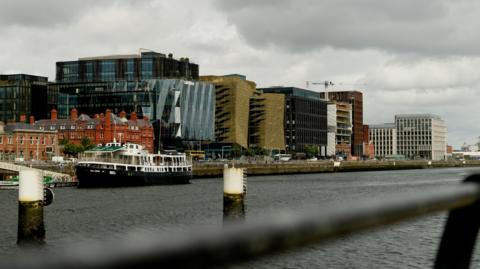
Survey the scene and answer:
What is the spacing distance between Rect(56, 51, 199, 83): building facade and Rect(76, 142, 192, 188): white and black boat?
299 feet

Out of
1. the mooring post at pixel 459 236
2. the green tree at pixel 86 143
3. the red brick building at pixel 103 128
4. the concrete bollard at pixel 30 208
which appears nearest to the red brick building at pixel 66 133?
the red brick building at pixel 103 128

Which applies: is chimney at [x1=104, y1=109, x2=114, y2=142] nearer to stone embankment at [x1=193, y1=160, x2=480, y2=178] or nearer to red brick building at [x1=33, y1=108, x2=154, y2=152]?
red brick building at [x1=33, y1=108, x2=154, y2=152]

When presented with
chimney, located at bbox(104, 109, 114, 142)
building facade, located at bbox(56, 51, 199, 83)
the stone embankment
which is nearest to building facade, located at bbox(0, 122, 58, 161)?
chimney, located at bbox(104, 109, 114, 142)

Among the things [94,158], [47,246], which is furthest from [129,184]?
[47,246]

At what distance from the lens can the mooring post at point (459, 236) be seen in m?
3.29

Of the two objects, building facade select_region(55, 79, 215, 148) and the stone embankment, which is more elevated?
building facade select_region(55, 79, 215, 148)

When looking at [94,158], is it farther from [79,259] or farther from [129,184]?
[79,259]

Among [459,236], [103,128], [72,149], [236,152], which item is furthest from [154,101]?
[459,236]

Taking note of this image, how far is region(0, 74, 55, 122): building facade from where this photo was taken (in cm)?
17538

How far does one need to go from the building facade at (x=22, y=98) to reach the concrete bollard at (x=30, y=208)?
147036 millimetres

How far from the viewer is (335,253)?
29547mm

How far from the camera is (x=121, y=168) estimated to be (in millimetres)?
81500

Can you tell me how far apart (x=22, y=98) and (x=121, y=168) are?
104030 mm

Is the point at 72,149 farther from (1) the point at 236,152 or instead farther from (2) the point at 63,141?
(1) the point at 236,152
